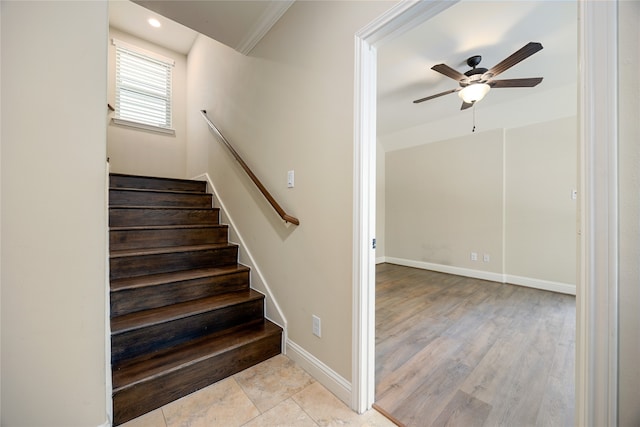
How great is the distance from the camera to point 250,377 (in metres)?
1.53

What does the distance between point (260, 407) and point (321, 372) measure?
1.25 ft

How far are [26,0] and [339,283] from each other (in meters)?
1.79

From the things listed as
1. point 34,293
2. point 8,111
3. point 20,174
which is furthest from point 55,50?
Result: point 34,293

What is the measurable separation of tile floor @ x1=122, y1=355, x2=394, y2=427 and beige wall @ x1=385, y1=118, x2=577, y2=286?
11.2 feet

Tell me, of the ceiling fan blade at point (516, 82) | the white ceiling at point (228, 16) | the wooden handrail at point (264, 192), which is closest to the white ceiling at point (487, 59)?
the ceiling fan blade at point (516, 82)

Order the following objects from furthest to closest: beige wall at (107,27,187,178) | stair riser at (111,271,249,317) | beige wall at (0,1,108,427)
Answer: beige wall at (107,27,187,178) → stair riser at (111,271,249,317) → beige wall at (0,1,108,427)

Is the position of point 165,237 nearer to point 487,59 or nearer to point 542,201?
point 487,59

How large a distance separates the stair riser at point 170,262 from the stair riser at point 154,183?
4.13ft

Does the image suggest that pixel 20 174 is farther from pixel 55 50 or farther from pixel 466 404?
pixel 466 404

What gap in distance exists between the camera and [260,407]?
129cm

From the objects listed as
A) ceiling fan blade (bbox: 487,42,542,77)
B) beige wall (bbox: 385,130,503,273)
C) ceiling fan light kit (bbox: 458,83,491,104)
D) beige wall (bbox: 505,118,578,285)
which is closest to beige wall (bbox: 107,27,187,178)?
beige wall (bbox: 385,130,503,273)

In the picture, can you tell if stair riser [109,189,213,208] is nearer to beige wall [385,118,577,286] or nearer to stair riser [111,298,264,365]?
stair riser [111,298,264,365]

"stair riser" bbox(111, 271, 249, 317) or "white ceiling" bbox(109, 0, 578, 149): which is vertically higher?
"white ceiling" bbox(109, 0, 578, 149)

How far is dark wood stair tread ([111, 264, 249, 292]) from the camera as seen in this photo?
1626 millimetres
